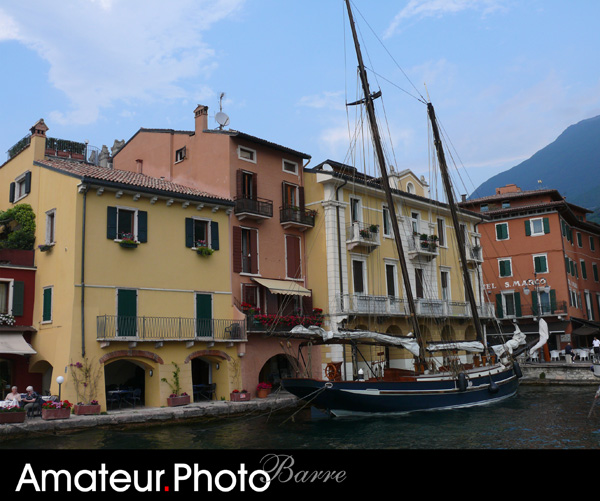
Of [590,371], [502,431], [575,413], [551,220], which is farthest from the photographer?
[551,220]

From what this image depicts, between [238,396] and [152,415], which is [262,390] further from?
[152,415]

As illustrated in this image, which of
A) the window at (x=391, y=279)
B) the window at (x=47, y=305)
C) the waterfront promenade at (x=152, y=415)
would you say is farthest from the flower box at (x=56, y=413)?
the window at (x=391, y=279)

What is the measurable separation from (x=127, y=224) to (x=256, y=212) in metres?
6.55

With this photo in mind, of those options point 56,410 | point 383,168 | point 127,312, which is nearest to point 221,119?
point 383,168

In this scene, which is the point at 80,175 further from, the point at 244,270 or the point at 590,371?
the point at 590,371

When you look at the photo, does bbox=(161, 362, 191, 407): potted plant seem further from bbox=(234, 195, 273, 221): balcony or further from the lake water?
bbox=(234, 195, 273, 221): balcony

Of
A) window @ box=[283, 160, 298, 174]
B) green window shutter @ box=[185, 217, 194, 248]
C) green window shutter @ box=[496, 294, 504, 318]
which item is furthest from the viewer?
green window shutter @ box=[496, 294, 504, 318]

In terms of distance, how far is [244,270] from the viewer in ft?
95.3

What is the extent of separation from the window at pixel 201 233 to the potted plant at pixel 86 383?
6857 millimetres

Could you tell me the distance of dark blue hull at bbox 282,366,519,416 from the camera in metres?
23.0

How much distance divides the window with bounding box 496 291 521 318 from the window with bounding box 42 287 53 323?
35849 millimetres

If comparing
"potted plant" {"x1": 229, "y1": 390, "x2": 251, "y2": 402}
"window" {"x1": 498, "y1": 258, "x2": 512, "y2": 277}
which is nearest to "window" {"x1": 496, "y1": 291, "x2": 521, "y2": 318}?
"window" {"x1": 498, "y1": 258, "x2": 512, "y2": 277}
